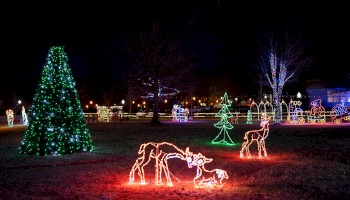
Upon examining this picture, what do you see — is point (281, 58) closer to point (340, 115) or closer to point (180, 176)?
point (340, 115)

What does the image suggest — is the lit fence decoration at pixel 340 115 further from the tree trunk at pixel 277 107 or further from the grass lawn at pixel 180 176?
the grass lawn at pixel 180 176

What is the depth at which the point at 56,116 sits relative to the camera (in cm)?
1557

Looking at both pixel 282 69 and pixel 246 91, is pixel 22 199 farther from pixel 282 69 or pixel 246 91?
pixel 246 91

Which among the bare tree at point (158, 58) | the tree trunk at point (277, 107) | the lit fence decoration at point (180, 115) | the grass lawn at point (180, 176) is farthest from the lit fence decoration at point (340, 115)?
the grass lawn at point (180, 176)

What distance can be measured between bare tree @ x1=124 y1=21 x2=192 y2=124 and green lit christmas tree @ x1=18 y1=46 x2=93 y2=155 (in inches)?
802

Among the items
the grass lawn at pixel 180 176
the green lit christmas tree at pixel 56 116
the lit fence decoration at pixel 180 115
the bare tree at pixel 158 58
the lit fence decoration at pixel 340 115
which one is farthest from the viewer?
the lit fence decoration at pixel 180 115

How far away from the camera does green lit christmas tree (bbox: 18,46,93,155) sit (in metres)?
15.3

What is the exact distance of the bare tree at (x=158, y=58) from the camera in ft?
→ 120

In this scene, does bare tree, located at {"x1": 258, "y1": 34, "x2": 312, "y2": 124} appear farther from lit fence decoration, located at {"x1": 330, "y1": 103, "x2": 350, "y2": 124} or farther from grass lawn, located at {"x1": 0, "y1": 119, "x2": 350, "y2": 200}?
grass lawn, located at {"x1": 0, "y1": 119, "x2": 350, "y2": 200}

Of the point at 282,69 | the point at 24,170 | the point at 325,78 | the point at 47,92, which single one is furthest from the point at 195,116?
the point at 24,170

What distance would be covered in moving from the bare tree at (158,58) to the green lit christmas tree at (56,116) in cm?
2037

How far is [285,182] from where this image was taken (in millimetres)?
9555

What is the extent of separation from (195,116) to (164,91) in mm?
11325

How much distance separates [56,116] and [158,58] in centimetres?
2174
